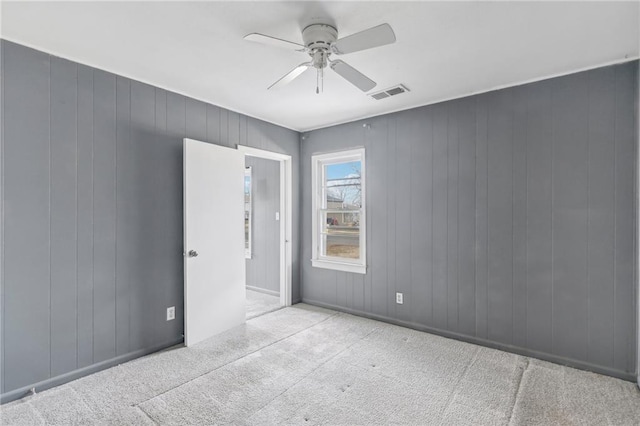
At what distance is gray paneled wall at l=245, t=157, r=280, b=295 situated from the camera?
484cm

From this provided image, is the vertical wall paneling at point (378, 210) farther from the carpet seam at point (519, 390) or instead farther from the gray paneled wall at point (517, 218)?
the carpet seam at point (519, 390)

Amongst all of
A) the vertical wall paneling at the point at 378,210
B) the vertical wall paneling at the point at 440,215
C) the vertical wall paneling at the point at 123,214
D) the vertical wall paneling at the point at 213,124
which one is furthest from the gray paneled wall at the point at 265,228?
the vertical wall paneling at the point at 440,215

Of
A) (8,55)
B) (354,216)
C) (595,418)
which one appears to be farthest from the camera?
(354,216)

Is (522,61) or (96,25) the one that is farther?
(522,61)

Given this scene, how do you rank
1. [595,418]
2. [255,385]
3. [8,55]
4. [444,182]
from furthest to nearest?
[444,182]
[255,385]
[8,55]
[595,418]

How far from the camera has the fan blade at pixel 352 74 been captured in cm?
214

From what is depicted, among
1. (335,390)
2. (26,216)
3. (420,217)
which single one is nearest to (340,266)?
(420,217)

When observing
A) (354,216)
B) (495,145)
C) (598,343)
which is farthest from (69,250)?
(598,343)

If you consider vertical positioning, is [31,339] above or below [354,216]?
below

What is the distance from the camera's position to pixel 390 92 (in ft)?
10.4

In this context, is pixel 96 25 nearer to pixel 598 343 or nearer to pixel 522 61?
pixel 522 61

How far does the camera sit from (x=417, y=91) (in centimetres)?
315

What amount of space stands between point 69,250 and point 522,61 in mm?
3865

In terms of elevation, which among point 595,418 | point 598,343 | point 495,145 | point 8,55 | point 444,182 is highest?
point 8,55
